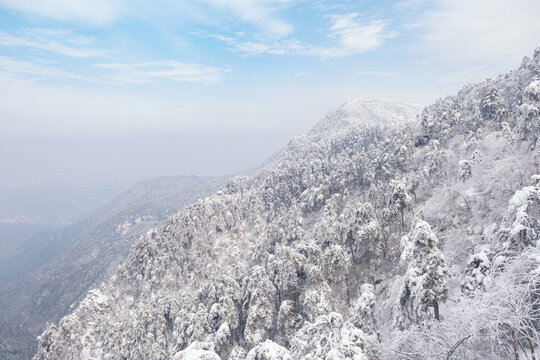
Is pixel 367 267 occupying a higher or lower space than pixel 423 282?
lower

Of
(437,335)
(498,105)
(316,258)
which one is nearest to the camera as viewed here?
(437,335)

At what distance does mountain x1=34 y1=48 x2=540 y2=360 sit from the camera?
927 cm

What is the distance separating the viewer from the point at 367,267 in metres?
43.2

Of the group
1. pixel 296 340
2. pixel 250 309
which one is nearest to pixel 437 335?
pixel 296 340

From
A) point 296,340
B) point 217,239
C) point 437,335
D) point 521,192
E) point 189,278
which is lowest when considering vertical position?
point 189,278

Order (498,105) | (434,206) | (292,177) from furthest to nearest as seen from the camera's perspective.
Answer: (292,177) → (498,105) → (434,206)

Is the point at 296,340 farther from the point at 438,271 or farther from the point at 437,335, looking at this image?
the point at 438,271

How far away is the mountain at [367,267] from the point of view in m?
9.27

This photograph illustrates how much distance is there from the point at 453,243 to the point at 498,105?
72694 mm

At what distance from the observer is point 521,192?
15.0 m

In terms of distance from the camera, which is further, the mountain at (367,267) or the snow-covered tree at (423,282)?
the snow-covered tree at (423,282)

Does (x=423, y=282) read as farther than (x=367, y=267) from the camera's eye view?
No

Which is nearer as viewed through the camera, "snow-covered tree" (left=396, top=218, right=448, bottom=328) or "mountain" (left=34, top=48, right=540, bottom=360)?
"mountain" (left=34, top=48, right=540, bottom=360)

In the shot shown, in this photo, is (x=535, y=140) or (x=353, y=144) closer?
(x=535, y=140)
